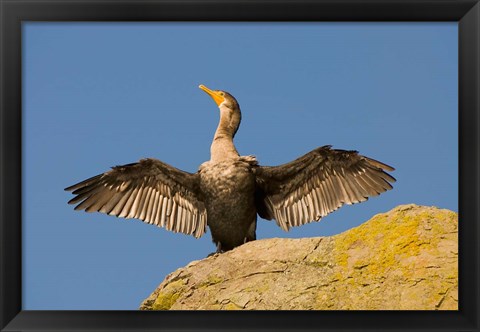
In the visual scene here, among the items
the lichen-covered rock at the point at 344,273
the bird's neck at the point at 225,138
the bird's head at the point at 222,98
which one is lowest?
the lichen-covered rock at the point at 344,273

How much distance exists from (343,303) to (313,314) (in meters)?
0.74

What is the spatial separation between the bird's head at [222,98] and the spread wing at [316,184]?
1.06 meters

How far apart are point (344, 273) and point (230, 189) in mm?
2359

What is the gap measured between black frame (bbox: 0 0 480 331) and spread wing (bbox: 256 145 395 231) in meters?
2.94

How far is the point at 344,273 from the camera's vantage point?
11312 millimetres

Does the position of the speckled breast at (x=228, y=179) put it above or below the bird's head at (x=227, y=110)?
below

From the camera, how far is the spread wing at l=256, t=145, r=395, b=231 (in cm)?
1348

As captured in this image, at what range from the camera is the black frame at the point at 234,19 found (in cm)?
1023

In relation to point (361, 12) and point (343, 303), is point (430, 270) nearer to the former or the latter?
point (343, 303)

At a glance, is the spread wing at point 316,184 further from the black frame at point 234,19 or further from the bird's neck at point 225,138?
the black frame at point 234,19

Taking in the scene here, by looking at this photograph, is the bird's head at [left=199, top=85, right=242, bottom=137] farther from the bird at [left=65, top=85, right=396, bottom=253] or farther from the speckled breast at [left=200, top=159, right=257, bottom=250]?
the speckled breast at [left=200, top=159, right=257, bottom=250]

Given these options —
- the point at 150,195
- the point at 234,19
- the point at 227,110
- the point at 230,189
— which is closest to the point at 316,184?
the point at 230,189

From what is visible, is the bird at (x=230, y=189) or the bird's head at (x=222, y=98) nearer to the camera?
the bird at (x=230, y=189)

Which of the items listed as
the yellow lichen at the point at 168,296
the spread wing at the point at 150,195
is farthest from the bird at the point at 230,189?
the yellow lichen at the point at 168,296
